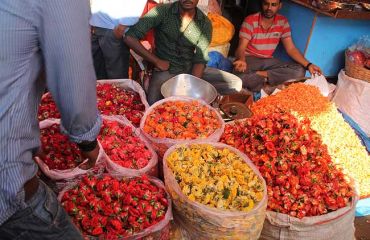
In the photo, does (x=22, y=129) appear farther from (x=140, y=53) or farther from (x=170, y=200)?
(x=140, y=53)

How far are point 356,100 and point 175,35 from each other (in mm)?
2380

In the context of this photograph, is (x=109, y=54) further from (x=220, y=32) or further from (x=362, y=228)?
(x=362, y=228)

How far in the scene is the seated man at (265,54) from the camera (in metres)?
4.43

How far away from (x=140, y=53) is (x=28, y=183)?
8.20ft

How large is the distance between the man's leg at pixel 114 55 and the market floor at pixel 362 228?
2.71 metres

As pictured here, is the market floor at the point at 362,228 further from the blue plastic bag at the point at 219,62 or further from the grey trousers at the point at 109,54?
the grey trousers at the point at 109,54

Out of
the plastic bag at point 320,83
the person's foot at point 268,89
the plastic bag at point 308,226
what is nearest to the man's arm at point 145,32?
the person's foot at point 268,89

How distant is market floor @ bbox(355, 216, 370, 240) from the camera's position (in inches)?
112

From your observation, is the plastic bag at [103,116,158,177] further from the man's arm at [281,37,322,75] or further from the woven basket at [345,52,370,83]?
the woven basket at [345,52,370,83]

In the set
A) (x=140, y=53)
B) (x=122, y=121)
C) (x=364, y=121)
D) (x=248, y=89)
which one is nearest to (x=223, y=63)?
(x=248, y=89)

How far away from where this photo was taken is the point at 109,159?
2129mm

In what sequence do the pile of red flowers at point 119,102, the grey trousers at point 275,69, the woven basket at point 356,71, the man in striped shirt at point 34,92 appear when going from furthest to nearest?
the grey trousers at point 275,69 < the woven basket at point 356,71 < the pile of red flowers at point 119,102 < the man in striped shirt at point 34,92

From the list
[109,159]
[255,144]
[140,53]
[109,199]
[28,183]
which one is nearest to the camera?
[28,183]

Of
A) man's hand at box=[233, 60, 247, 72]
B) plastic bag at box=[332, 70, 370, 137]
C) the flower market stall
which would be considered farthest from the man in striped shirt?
plastic bag at box=[332, 70, 370, 137]
